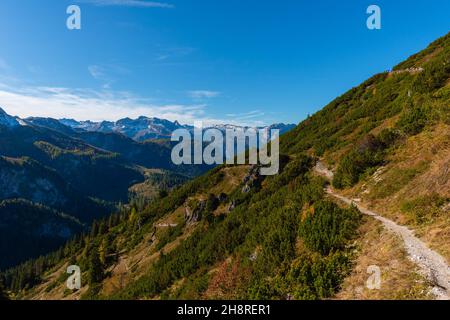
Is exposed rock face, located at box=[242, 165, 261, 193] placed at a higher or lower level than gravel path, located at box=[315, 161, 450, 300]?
higher

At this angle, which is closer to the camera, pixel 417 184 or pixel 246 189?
pixel 417 184

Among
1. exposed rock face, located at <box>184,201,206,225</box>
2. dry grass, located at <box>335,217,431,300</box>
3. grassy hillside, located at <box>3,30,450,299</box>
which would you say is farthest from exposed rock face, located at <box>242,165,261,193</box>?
dry grass, located at <box>335,217,431,300</box>

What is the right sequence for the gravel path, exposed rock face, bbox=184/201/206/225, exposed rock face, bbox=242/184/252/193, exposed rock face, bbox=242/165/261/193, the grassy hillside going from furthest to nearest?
exposed rock face, bbox=184/201/206/225 → exposed rock face, bbox=242/165/261/193 → exposed rock face, bbox=242/184/252/193 → the grassy hillside → the gravel path

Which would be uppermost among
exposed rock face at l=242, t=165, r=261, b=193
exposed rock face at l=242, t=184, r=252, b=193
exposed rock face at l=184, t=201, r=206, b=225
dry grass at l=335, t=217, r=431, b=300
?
exposed rock face at l=242, t=165, r=261, b=193

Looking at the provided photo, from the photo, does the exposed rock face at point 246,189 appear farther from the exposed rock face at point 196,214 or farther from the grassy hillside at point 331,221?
the exposed rock face at point 196,214

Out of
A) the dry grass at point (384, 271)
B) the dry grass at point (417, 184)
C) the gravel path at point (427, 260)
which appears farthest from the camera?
the dry grass at point (417, 184)

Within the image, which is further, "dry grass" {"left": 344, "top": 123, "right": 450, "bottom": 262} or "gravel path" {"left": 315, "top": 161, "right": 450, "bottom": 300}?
"dry grass" {"left": 344, "top": 123, "right": 450, "bottom": 262}

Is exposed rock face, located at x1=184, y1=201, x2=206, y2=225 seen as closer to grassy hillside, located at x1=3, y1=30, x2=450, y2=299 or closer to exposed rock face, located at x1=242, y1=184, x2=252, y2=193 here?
grassy hillside, located at x1=3, y1=30, x2=450, y2=299

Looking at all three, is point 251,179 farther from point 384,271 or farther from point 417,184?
point 384,271

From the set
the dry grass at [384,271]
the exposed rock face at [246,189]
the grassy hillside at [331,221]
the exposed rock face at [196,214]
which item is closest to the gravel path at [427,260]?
the dry grass at [384,271]

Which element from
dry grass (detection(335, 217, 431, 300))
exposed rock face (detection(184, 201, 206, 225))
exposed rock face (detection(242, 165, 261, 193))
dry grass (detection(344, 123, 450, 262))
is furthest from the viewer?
exposed rock face (detection(184, 201, 206, 225))

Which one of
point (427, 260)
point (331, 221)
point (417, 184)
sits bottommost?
point (427, 260)

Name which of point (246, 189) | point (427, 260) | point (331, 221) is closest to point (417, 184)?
point (331, 221)
